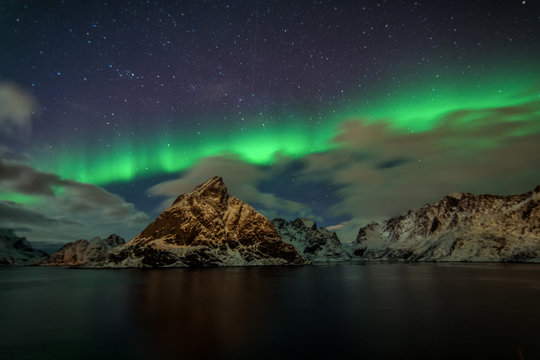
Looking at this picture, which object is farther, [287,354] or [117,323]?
[117,323]

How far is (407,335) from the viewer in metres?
Result: 28.4

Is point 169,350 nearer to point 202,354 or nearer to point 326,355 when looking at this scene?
point 202,354

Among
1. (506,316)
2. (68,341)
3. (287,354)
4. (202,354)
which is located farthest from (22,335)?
(506,316)

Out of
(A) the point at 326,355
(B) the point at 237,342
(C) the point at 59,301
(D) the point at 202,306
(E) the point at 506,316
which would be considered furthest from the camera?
(C) the point at 59,301

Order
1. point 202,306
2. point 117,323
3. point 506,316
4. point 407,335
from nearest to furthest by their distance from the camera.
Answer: point 407,335 → point 117,323 → point 506,316 → point 202,306

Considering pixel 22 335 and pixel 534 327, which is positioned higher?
pixel 22 335

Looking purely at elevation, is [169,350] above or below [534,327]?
above

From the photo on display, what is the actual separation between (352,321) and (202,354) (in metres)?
20.0

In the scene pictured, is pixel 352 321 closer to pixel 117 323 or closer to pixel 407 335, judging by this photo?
pixel 407 335

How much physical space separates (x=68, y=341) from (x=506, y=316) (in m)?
50.6

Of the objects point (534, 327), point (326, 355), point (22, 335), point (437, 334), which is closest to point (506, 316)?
point (534, 327)

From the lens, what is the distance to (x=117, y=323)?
34.3 m

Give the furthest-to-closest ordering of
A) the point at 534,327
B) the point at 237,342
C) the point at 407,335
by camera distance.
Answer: the point at 534,327 < the point at 407,335 < the point at 237,342

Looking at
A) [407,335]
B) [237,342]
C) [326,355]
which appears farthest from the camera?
[407,335]
